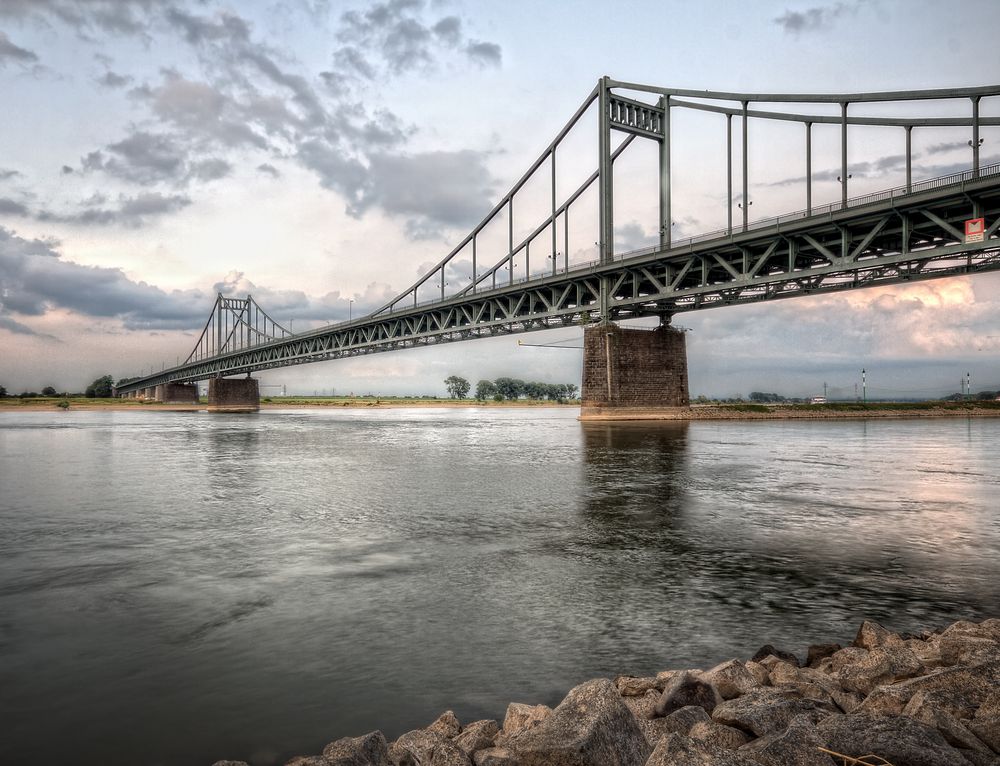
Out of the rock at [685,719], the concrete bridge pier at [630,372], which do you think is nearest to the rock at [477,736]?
the rock at [685,719]

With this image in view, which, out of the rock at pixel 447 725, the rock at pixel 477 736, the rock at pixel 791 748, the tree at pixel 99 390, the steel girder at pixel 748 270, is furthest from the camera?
the tree at pixel 99 390

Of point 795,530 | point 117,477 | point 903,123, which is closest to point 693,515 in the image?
point 795,530

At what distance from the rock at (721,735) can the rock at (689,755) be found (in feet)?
1.68

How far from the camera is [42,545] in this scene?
33.0ft

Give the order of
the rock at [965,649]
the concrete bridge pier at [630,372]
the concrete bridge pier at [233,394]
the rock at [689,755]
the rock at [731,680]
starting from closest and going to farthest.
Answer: the rock at [689,755]
the rock at [731,680]
the rock at [965,649]
the concrete bridge pier at [630,372]
the concrete bridge pier at [233,394]

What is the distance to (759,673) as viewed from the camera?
14.9 ft

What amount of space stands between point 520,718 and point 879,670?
2552 millimetres

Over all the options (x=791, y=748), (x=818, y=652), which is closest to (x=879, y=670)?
(x=818, y=652)

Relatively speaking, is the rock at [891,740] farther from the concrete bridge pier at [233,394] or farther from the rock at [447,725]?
the concrete bridge pier at [233,394]

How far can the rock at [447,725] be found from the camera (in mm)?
3952

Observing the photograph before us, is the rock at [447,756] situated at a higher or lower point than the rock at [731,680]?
lower

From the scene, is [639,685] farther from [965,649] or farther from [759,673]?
[965,649]

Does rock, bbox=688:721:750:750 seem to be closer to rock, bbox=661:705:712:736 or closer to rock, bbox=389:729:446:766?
rock, bbox=661:705:712:736

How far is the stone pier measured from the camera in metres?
144
